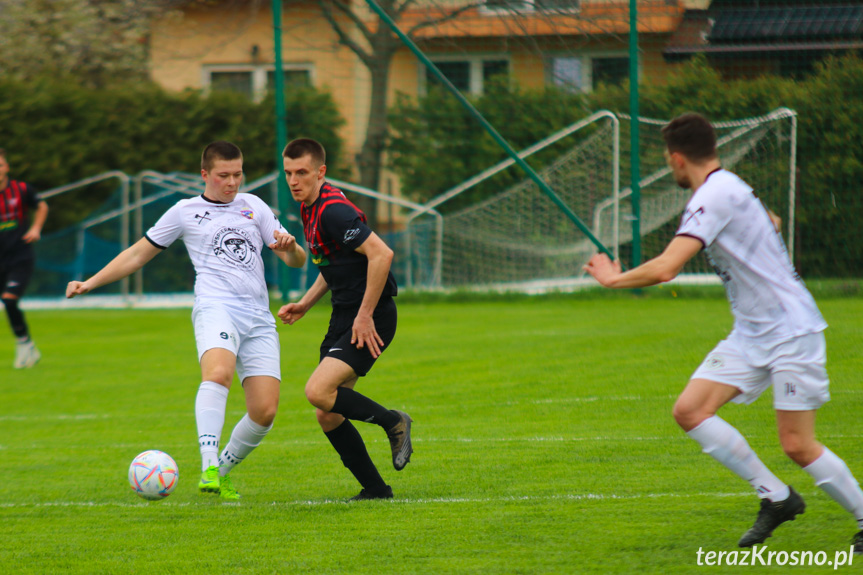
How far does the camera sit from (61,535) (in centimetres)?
501

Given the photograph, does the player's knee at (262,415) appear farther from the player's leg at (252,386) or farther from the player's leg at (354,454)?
the player's leg at (354,454)

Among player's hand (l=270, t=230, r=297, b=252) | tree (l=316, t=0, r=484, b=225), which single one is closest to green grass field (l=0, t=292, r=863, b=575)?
player's hand (l=270, t=230, r=297, b=252)

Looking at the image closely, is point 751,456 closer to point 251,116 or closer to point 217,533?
point 217,533

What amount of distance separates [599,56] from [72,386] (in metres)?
8.75

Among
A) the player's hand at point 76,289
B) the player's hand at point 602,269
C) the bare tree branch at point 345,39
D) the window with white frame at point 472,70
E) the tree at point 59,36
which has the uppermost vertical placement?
the tree at point 59,36

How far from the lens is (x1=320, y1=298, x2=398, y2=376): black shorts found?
5438mm

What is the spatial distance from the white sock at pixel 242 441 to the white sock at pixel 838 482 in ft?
9.58

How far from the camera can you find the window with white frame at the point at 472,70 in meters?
15.7

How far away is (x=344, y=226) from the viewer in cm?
536

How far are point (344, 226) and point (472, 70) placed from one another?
35.6 ft

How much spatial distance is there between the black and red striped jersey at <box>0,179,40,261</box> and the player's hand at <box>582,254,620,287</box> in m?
8.92

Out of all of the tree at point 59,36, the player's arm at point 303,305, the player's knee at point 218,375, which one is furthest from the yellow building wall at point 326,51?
the player's knee at point 218,375

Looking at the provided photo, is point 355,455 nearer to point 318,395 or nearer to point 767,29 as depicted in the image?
point 318,395

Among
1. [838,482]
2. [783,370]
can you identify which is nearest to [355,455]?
[783,370]
